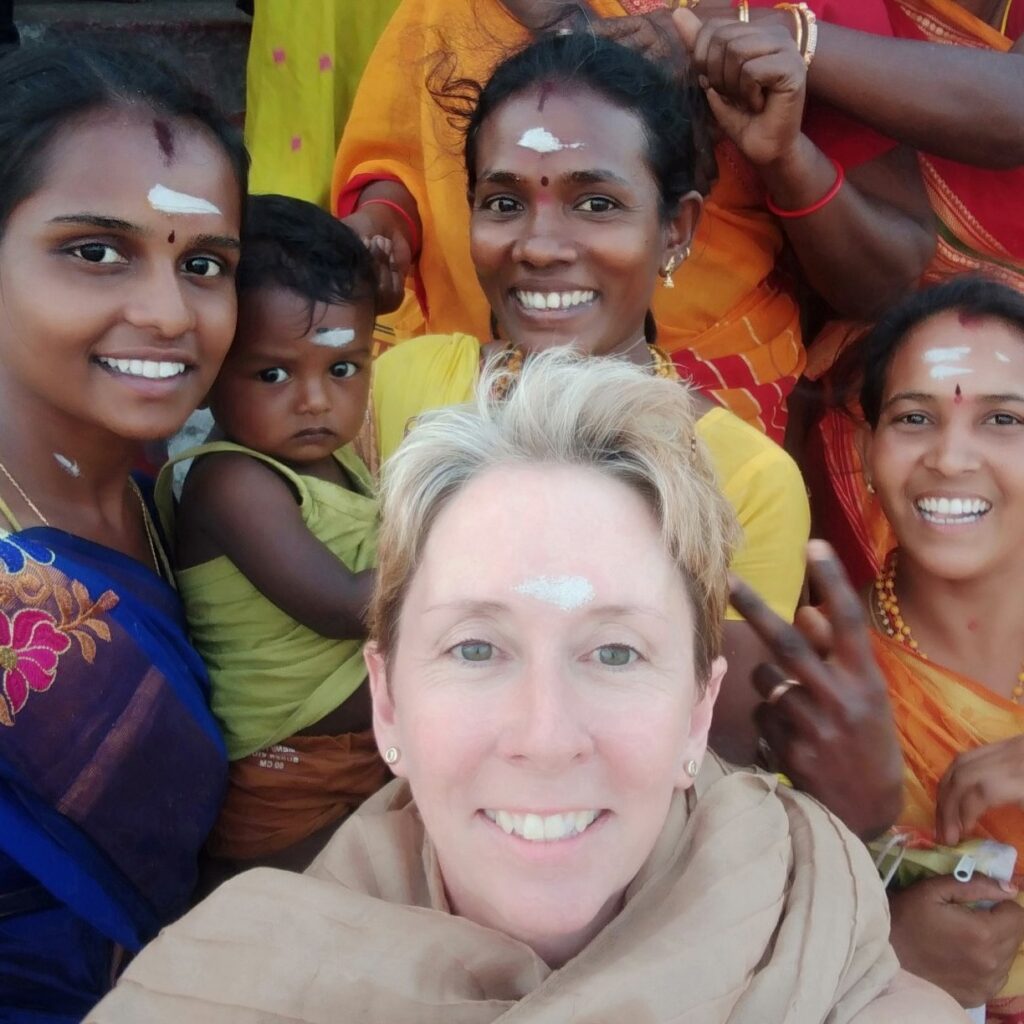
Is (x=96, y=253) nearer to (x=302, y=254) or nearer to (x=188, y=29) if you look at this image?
A: (x=302, y=254)

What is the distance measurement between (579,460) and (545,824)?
0.43m

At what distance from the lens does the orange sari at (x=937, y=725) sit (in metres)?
2.14

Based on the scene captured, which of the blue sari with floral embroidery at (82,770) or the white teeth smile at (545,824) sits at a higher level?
the white teeth smile at (545,824)

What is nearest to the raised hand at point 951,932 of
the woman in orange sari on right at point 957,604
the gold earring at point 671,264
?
the woman in orange sari on right at point 957,604

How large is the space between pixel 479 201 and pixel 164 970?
1.43 m

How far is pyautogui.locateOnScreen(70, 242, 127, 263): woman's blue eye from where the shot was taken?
171 centimetres

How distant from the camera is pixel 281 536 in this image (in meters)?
2.00

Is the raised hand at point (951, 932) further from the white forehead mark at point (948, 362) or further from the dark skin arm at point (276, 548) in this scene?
the dark skin arm at point (276, 548)

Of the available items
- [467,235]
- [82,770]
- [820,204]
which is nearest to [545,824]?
[82,770]

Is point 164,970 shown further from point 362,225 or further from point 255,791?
point 362,225

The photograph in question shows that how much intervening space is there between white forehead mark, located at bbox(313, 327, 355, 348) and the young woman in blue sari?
23cm

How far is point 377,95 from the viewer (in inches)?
118

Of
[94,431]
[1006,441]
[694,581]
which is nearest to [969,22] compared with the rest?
[1006,441]

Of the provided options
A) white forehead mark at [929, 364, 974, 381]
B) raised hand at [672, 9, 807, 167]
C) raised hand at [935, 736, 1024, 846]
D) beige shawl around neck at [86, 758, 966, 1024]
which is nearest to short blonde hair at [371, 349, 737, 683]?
beige shawl around neck at [86, 758, 966, 1024]
